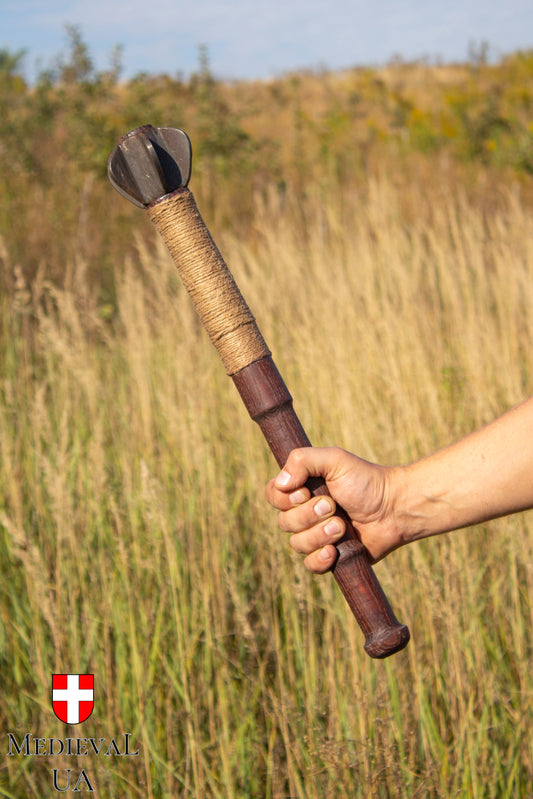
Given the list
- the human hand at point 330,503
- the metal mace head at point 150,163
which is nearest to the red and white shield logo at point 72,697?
the human hand at point 330,503

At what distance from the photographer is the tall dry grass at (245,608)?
55.7 inches

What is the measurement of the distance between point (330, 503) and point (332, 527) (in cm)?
4

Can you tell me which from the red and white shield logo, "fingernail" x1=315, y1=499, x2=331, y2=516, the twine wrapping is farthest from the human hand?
the red and white shield logo

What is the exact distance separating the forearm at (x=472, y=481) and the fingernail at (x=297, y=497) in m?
0.23

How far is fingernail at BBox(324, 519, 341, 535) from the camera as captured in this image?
0.98 metres

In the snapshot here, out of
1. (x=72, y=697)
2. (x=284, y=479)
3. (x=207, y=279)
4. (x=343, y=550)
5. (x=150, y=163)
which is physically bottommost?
(x=72, y=697)

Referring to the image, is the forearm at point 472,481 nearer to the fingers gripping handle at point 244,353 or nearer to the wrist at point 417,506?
the wrist at point 417,506

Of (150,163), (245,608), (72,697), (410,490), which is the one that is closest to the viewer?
(150,163)

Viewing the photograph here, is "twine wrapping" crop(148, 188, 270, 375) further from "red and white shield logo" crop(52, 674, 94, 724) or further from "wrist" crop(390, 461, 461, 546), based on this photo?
"red and white shield logo" crop(52, 674, 94, 724)

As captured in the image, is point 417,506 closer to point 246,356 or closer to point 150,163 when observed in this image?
point 246,356

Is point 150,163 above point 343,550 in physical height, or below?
above

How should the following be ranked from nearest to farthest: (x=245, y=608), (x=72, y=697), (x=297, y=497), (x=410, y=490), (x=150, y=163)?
(x=150, y=163), (x=297, y=497), (x=410, y=490), (x=245, y=608), (x=72, y=697)

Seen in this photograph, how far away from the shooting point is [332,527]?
38.5 inches

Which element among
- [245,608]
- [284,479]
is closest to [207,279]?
[284,479]
